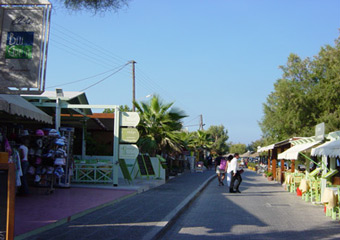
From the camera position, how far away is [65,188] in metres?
16.1

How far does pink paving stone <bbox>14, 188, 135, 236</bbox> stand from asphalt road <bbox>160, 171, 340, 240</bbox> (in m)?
2.53

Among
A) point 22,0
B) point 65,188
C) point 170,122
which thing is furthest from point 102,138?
point 22,0

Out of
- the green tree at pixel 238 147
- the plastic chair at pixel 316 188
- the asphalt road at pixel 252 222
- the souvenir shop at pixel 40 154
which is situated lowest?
the asphalt road at pixel 252 222

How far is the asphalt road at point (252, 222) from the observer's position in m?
8.41

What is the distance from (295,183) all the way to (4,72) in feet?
48.9

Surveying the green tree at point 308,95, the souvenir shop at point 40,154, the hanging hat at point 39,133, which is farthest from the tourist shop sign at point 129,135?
the green tree at point 308,95

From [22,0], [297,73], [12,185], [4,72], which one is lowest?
[12,185]

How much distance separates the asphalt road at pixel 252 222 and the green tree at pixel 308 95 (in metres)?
23.7

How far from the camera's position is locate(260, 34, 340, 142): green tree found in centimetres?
3519

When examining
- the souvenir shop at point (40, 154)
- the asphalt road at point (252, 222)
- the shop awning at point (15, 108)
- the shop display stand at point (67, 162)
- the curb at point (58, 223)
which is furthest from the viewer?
the shop display stand at point (67, 162)

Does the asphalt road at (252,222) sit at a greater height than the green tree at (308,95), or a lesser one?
lesser

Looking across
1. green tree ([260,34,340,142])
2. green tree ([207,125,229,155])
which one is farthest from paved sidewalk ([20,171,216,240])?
green tree ([207,125,229,155])

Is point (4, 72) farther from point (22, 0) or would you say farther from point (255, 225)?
point (255, 225)

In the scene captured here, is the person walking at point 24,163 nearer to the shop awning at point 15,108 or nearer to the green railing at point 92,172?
the shop awning at point 15,108
